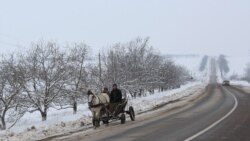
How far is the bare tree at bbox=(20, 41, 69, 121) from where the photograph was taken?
32031 millimetres

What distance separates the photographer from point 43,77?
32656 millimetres

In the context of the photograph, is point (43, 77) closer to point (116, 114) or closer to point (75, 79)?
point (75, 79)

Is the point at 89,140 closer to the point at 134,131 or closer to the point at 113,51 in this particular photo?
the point at 134,131

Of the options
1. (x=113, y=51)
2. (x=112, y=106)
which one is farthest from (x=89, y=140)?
(x=113, y=51)

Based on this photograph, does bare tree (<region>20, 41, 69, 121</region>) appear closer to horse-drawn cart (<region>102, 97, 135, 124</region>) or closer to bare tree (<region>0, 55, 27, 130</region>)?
bare tree (<region>0, 55, 27, 130</region>)

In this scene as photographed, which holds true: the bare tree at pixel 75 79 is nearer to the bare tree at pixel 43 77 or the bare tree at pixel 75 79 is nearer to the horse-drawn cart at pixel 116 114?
the bare tree at pixel 43 77

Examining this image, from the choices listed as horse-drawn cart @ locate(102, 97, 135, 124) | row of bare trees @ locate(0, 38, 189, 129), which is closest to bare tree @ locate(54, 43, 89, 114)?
row of bare trees @ locate(0, 38, 189, 129)

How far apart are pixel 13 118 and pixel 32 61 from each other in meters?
4.16

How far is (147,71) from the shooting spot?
62.0 m

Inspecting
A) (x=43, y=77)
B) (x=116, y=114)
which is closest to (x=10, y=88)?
(x=43, y=77)

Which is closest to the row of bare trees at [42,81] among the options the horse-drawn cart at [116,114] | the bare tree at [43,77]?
the bare tree at [43,77]

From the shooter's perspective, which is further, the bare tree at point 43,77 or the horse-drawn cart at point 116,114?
the bare tree at point 43,77

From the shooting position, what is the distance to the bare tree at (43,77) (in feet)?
105

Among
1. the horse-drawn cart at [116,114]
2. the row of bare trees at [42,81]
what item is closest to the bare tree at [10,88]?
the row of bare trees at [42,81]
